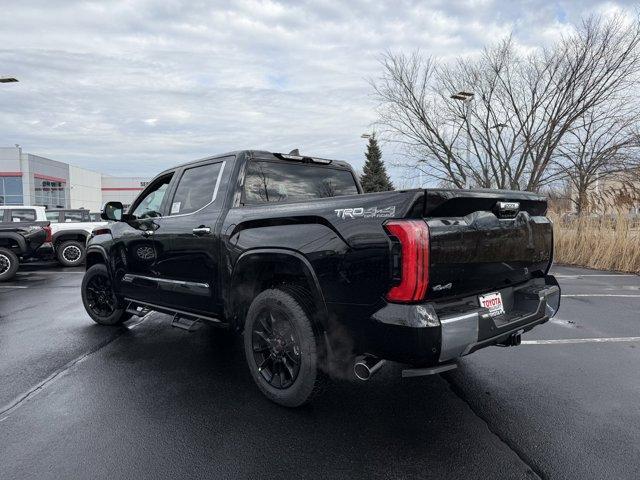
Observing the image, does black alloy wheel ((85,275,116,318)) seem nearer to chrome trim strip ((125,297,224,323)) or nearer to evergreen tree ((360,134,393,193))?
chrome trim strip ((125,297,224,323))

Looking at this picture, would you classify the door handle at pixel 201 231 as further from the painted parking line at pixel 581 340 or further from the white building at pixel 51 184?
the white building at pixel 51 184

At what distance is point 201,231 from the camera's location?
387 centimetres

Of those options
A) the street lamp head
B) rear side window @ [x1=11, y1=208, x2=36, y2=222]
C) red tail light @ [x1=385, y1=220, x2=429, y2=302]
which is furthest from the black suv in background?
red tail light @ [x1=385, y1=220, x2=429, y2=302]

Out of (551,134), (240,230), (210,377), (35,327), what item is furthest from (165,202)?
(551,134)

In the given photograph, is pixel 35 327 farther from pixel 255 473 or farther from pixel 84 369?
pixel 255 473

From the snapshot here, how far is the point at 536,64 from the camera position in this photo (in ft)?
50.3

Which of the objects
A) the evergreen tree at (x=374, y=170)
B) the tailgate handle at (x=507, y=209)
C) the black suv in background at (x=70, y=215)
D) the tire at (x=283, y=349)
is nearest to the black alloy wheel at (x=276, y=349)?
the tire at (x=283, y=349)

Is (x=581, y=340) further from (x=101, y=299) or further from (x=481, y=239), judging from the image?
(x=101, y=299)

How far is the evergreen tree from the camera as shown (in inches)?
1607

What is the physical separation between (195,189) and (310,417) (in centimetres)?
232

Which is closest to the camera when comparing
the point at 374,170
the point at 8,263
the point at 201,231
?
the point at 201,231

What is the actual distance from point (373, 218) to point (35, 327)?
4.96 m

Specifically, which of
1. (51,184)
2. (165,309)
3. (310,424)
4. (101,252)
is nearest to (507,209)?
(310,424)

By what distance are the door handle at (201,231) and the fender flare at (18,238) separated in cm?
832
